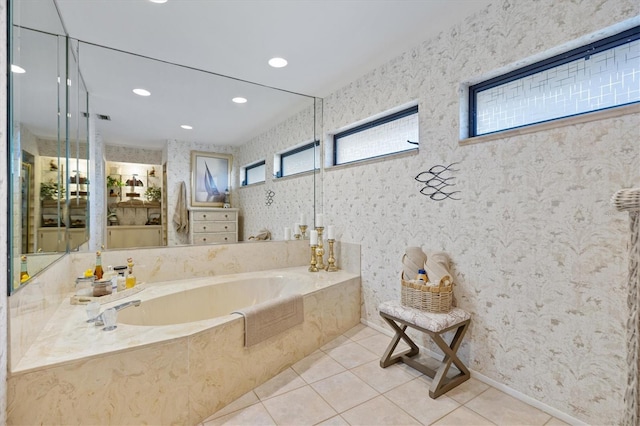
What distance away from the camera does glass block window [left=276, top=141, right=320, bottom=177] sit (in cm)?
347

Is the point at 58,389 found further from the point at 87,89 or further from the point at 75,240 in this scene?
the point at 87,89

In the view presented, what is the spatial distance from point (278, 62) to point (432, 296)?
7.58 ft

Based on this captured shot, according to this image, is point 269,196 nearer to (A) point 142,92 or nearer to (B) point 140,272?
(B) point 140,272

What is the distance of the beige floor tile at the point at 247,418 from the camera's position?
1.62 metres

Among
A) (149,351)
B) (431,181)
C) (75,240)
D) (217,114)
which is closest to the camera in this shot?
(149,351)

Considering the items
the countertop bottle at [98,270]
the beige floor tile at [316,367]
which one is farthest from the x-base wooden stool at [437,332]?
the countertop bottle at [98,270]

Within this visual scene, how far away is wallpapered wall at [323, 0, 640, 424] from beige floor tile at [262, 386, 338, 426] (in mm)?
1092

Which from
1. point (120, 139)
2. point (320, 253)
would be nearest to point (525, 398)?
point (320, 253)

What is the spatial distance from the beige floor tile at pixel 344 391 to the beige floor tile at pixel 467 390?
481 mm

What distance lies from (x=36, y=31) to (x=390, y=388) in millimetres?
2822

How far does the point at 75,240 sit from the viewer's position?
2.19 metres

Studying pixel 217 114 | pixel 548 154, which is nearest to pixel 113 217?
pixel 217 114

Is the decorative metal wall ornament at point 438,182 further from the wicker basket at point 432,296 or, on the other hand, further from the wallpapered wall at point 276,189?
the wallpapered wall at point 276,189

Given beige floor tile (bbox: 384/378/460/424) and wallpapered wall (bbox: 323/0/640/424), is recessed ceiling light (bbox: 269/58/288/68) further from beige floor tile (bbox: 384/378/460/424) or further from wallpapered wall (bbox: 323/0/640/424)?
A: beige floor tile (bbox: 384/378/460/424)
